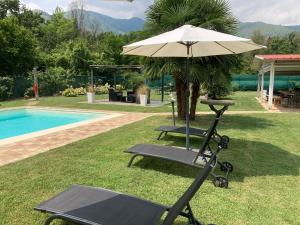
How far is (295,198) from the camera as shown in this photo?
4594 millimetres

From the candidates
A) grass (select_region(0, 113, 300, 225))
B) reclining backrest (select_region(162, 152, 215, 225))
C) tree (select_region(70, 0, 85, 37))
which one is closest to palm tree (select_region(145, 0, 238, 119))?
grass (select_region(0, 113, 300, 225))

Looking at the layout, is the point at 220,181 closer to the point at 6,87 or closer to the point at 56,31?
the point at 6,87

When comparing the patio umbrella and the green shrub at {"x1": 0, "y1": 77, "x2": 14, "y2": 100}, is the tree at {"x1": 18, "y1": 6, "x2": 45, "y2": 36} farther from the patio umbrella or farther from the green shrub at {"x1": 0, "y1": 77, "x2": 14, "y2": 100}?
the patio umbrella

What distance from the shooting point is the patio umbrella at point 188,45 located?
5.57m

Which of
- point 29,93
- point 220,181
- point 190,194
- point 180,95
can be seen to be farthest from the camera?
point 29,93

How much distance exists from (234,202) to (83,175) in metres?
2.54

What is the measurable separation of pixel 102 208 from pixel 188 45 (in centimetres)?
431

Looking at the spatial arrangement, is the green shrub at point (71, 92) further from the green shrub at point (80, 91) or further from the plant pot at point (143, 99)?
the plant pot at point (143, 99)

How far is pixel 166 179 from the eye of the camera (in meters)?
5.28

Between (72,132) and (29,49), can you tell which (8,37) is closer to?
(29,49)

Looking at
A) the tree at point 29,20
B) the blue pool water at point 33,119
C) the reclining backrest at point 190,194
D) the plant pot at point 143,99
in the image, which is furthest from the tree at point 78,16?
the reclining backrest at point 190,194

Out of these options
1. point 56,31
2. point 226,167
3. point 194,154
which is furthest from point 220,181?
point 56,31

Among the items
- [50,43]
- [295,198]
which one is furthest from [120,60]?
[295,198]

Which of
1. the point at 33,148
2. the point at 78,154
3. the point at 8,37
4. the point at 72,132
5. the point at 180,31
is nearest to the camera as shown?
the point at 180,31
